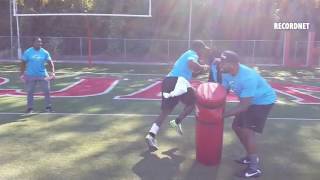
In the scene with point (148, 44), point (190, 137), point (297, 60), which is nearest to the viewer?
point (190, 137)

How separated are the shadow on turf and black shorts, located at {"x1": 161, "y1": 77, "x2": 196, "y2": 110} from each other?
2.61 feet

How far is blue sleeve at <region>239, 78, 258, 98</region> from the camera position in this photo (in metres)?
6.21

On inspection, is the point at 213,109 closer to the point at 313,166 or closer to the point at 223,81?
the point at 223,81

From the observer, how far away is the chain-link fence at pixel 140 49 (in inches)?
1130

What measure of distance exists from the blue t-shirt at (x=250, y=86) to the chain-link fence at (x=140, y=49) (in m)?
21.7

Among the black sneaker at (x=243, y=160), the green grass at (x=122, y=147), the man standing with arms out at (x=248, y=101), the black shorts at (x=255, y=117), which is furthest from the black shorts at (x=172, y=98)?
the black shorts at (x=255, y=117)

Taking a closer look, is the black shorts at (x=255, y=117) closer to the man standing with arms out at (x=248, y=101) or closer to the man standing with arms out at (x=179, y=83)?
the man standing with arms out at (x=248, y=101)

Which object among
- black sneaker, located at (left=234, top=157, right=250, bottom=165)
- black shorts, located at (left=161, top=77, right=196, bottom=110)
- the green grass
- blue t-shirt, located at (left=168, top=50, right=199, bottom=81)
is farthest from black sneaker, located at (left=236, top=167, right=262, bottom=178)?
blue t-shirt, located at (left=168, top=50, right=199, bottom=81)

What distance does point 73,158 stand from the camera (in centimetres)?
715

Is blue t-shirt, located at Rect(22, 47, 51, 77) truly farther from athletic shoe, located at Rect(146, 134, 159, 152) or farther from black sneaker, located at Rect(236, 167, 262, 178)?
black sneaker, located at Rect(236, 167, 262, 178)

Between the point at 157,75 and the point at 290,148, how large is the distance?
496 inches

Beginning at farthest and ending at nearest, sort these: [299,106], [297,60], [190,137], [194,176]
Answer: [297,60] < [299,106] < [190,137] < [194,176]

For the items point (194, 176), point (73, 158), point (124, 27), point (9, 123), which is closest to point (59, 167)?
point (73, 158)

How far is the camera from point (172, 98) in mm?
7781
